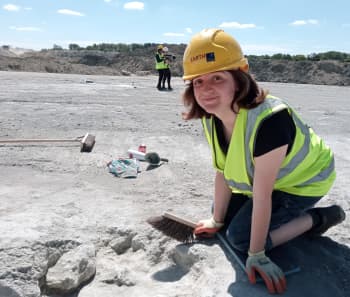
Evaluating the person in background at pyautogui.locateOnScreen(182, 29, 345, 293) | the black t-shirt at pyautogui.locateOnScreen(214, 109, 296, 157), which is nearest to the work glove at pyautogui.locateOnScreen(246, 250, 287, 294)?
the person in background at pyautogui.locateOnScreen(182, 29, 345, 293)

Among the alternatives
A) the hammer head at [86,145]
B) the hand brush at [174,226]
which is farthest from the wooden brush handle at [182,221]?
the hammer head at [86,145]

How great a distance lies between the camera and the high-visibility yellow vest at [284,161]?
222 cm

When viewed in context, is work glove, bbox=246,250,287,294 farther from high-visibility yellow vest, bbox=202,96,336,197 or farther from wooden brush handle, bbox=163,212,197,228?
wooden brush handle, bbox=163,212,197,228

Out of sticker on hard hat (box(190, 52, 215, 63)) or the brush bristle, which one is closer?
sticker on hard hat (box(190, 52, 215, 63))

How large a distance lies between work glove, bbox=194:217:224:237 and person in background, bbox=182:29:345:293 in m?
0.15

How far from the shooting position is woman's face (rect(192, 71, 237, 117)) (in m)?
2.18

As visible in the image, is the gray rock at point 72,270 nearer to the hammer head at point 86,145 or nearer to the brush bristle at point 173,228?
the brush bristle at point 173,228

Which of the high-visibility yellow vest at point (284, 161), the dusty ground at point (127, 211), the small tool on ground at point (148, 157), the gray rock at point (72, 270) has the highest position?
the high-visibility yellow vest at point (284, 161)

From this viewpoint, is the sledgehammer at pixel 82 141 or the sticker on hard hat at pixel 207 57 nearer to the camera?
the sticker on hard hat at pixel 207 57

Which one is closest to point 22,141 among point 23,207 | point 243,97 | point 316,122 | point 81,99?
point 23,207

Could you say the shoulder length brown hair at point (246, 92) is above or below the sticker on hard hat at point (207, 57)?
below

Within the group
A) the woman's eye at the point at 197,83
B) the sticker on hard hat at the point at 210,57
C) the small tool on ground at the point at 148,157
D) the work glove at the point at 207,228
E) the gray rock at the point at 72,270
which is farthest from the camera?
the small tool on ground at the point at 148,157

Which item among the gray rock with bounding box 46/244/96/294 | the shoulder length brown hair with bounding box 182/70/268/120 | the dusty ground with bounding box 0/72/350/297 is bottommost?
the gray rock with bounding box 46/244/96/294

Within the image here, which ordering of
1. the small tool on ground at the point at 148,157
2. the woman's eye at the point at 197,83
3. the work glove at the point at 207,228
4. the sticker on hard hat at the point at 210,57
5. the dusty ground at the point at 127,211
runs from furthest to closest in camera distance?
the small tool on ground at the point at 148,157
the work glove at the point at 207,228
the dusty ground at the point at 127,211
the woman's eye at the point at 197,83
the sticker on hard hat at the point at 210,57
